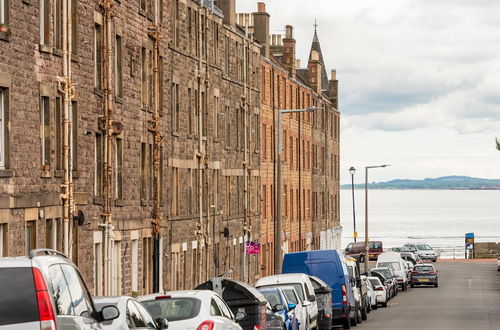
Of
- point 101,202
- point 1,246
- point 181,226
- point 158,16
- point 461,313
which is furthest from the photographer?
point 461,313

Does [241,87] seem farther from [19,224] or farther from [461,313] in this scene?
[19,224]

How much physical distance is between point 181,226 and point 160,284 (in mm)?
3686

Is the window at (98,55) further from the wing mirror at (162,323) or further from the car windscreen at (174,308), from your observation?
the wing mirror at (162,323)

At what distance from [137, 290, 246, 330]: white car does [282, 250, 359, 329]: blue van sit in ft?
59.1

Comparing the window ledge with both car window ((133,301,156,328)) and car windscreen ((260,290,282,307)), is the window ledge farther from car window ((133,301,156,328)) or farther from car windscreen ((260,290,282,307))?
car window ((133,301,156,328))

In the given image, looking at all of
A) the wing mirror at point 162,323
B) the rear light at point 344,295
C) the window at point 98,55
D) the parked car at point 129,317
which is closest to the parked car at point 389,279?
the rear light at point 344,295

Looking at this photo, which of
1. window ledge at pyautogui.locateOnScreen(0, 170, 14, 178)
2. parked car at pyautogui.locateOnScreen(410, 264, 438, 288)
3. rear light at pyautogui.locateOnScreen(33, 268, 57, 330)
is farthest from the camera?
parked car at pyautogui.locateOnScreen(410, 264, 438, 288)

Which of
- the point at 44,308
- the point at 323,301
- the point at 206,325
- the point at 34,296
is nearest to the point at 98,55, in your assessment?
the point at 323,301

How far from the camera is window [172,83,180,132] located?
43.8 metres

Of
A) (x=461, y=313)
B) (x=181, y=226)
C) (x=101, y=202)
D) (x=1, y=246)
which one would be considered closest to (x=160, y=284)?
(x=181, y=226)

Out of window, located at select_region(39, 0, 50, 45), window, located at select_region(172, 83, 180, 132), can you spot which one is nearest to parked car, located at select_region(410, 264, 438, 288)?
window, located at select_region(172, 83, 180, 132)

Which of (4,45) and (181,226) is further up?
(4,45)

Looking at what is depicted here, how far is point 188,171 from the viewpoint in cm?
4597

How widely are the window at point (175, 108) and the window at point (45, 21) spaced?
1563 centimetres
